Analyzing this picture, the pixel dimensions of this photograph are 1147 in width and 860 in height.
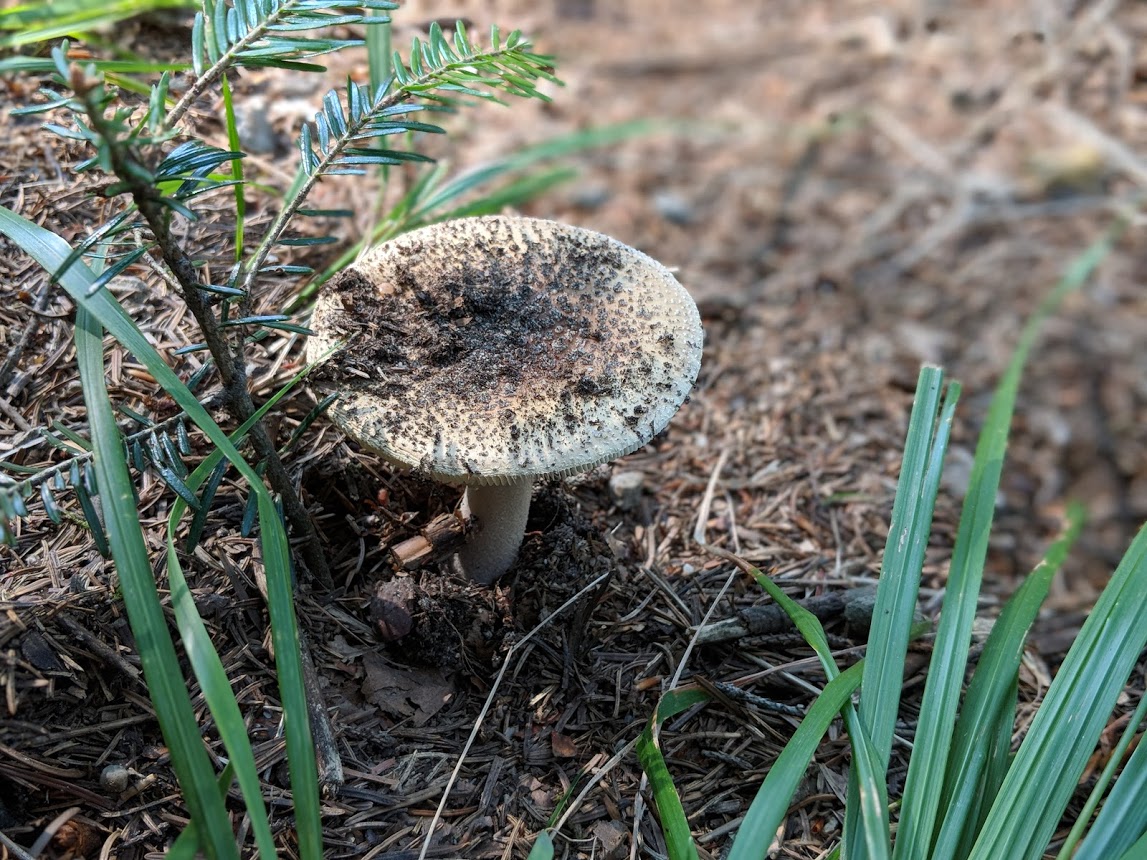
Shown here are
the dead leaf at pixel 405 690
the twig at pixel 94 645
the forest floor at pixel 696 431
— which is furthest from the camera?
the dead leaf at pixel 405 690

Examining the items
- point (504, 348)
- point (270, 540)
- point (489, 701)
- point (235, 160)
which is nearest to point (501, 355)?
point (504, 348)

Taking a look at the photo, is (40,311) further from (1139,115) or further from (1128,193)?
(1139,115)

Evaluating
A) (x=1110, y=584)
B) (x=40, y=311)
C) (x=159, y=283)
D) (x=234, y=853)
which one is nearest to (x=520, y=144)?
(x=159, y=283)

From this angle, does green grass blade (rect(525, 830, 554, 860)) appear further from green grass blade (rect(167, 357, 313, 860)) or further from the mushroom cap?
the mushroom cap

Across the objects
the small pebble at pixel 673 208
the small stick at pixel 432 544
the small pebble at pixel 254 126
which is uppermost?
the small pebble at pixel 254 126

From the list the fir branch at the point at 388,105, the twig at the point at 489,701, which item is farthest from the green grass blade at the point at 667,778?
the fir branch at the point at 388,105

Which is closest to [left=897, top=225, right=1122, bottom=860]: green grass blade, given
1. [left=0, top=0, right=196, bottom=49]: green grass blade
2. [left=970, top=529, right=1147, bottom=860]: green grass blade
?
[left=970, top=529, right=1147, bottom=860]: green grass blade

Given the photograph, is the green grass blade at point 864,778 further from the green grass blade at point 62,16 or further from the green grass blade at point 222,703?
the green grass blade at point 62,16

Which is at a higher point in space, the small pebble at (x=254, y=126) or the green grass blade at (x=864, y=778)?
the small pebble at (x=254, y=126)
